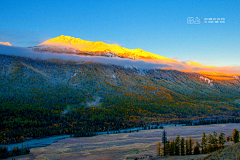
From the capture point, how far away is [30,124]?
195m

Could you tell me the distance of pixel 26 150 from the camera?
12244cm

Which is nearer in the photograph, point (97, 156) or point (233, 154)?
point (233, 154)

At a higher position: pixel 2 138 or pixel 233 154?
pixel 233 154

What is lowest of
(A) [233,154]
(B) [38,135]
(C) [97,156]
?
(B) [38,135]

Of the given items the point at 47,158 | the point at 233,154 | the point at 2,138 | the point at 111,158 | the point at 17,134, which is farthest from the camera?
the point at 17,134

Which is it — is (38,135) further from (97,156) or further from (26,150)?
(97,156)

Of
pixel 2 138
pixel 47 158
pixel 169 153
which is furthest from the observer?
pixel 2 138

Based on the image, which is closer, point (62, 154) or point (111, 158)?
point (111, 158)

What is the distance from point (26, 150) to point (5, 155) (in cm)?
1135

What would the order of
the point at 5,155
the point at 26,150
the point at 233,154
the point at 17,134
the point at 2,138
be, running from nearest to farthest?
the point at 233,154, the point at 5,155, the point at 26,150, the point at 2,138, the point at 17,134

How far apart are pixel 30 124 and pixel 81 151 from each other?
323 ft

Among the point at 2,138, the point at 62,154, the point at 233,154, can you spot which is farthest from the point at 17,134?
the point at 233,154

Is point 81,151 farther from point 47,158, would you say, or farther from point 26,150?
point 26,150

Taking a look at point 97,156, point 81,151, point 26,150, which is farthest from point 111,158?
point 26,150
